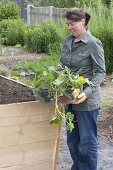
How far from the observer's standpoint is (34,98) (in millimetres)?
3723

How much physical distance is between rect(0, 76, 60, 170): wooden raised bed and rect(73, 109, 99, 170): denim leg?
0.77 feet

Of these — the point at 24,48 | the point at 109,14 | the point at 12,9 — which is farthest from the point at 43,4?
the point at 109,14

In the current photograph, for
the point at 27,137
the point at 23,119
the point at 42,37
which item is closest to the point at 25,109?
the point at 23,119

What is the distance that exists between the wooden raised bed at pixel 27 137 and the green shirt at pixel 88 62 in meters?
0.34

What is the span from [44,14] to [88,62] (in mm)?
15409

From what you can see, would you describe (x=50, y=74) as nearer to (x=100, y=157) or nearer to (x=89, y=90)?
(x=89, y=90)

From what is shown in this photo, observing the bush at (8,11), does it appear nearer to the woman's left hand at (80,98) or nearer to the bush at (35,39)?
the bush at (35,39)

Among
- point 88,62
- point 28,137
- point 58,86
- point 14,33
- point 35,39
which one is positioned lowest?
point 14,33

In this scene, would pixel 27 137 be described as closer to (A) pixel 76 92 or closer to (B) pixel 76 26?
(A) pixel 76 92

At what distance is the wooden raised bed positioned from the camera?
11.2 feet

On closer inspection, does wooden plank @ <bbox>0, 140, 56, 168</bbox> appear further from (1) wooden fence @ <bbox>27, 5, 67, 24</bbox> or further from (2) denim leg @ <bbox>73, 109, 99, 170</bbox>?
(1) wooden fence @ <bbox>27, 5, 67, 24</bbox>

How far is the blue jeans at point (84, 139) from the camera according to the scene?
3.83 m

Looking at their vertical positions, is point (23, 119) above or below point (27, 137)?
above

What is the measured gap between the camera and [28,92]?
12.9 feet
